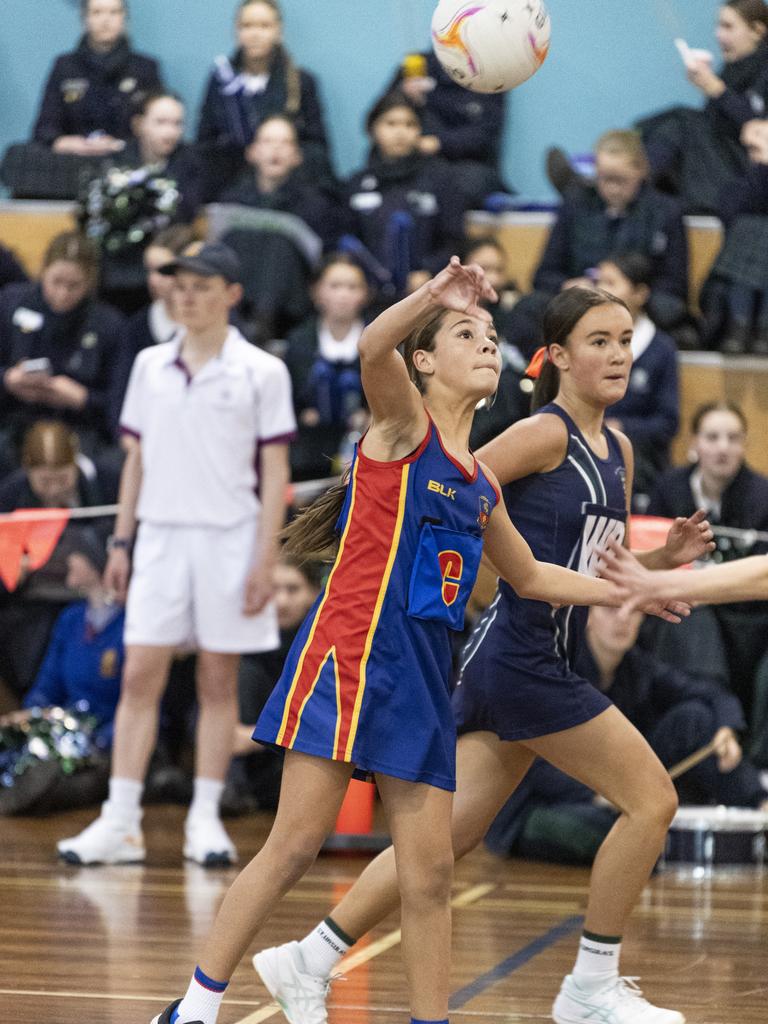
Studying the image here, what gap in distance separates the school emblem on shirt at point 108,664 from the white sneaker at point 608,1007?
4290mm

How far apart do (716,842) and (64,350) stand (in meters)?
4.76

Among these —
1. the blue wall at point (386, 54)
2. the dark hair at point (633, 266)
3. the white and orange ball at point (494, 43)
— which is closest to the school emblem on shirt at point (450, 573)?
the white and orange ball at point (494, 43)

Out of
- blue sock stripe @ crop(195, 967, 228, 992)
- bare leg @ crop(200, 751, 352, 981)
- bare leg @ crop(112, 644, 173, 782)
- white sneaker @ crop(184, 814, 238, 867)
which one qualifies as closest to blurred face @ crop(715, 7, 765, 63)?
bare leg @ crop(112, 644, 173, 782)

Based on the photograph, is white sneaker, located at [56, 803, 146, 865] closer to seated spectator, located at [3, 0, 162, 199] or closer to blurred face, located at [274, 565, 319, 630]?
blurred face, located at [274, 565, 319, 630]

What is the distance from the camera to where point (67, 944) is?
19.4ft

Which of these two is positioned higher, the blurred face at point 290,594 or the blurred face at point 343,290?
the blurred face at point 343,290

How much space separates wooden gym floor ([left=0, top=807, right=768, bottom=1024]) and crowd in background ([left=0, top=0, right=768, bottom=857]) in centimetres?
79

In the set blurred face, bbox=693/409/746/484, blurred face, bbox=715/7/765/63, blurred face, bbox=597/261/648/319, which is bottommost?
blurred face, bbox=693/409/746/484

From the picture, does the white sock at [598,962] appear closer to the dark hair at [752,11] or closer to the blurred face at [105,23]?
the dark hair at [752,11]

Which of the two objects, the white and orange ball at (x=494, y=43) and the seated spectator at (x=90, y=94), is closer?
the white and orange ball at (x=494, y=43)

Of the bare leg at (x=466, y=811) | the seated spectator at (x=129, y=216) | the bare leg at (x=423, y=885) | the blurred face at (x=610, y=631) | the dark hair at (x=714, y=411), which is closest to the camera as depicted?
the bare leg at (x=423, y=885)

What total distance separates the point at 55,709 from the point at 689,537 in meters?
4.68

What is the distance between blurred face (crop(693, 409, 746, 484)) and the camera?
28.7ft

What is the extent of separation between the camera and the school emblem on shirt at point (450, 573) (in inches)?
168
